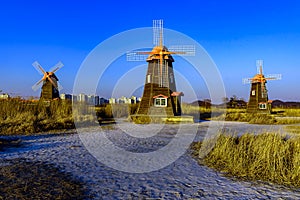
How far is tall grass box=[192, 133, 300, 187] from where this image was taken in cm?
523

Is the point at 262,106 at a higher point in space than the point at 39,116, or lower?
higher

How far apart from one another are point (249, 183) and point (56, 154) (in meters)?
5.19

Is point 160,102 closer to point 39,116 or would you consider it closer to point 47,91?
point 39,116

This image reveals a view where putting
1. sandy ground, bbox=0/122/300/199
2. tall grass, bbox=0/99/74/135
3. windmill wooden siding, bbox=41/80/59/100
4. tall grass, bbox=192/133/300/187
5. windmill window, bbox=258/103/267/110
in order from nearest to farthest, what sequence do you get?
sandy ground, bbox=0/122/300/199
tall grass, bbox=192/133/300/187
tall grass, bbox=0/99/74/135
windmill wooden siding, bbox=41/80/59/100
windmill window, bbox=258/103/267/110

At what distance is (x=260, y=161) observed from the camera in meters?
5.93

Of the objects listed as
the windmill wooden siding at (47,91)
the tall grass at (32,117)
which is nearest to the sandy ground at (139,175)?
the tall grass at (32,117)

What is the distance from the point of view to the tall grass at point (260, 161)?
5.23m

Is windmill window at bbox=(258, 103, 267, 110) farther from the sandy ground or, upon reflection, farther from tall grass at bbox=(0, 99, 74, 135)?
the sandy ground

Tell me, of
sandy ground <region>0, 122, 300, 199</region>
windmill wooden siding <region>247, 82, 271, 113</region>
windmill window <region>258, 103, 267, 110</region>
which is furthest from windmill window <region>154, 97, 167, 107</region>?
windmill window <region>258, 103, 267, 110</region>

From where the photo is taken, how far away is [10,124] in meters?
11.3

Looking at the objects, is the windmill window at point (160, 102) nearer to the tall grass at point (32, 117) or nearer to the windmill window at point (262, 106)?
the tall grass at point (32, 117)

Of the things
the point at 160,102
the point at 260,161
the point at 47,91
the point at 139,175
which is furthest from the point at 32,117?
the point at 47,91

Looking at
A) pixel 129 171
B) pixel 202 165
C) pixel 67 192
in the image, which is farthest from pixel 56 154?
pixel 202 165

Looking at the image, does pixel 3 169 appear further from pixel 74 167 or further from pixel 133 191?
pixel 133 191
